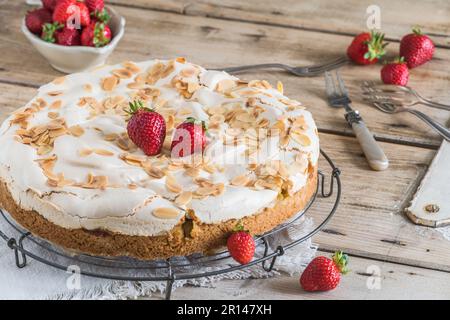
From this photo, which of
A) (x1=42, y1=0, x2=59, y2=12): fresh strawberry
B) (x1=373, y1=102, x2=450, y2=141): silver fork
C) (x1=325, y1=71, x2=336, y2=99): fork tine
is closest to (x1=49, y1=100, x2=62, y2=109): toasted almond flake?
(x1=42, y1=0, x2=59, y2=12): fresh strawberry

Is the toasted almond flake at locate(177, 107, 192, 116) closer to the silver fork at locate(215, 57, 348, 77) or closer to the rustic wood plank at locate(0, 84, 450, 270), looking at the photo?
the rustic wood plank at locate(0, 84, 450, 270)

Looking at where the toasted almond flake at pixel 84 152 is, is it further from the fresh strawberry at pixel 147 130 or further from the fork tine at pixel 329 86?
the fork tine at pixel 329 86

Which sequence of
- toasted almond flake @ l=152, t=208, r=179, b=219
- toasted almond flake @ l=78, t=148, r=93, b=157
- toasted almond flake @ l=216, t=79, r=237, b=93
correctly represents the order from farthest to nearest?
toasted almond flake @ l=216, t=79, r=237, b=93 < toasted almond flake @ l=78, t=148, r=93, b=157 < toasted almond flake @ l=152, t=208, r=179, b=219

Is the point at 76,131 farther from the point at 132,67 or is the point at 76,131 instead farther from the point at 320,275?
the point at 320,275

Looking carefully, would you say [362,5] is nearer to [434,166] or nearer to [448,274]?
[434,166]

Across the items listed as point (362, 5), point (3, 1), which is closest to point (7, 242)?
point (3, 1)

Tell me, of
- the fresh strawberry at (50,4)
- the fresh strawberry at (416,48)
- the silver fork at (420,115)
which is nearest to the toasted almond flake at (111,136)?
the fresh strawberry at (50,4)

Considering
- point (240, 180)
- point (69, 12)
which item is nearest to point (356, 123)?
point (240, 180)
